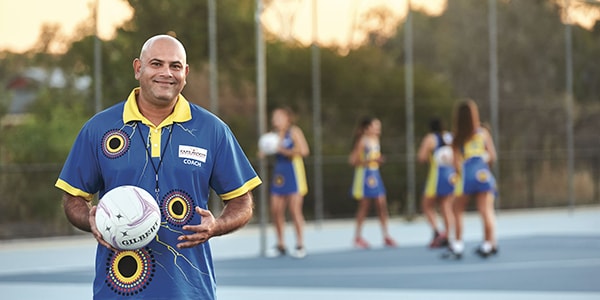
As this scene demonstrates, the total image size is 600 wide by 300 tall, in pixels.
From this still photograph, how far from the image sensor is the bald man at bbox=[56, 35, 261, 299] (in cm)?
455

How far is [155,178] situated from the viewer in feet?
15.0

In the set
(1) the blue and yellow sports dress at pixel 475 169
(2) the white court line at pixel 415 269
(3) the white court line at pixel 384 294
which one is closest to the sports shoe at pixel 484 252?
(2) the white court line at pixel 415 269

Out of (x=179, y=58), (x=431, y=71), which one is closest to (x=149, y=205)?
(x=179, y=58)

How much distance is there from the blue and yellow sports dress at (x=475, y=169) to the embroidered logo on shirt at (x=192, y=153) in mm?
9323

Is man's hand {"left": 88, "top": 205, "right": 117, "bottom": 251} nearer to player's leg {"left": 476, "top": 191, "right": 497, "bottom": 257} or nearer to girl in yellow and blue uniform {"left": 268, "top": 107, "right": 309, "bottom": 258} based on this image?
player's leg {"left": 476, "top": 191, "right": 497, "bottom": 257}

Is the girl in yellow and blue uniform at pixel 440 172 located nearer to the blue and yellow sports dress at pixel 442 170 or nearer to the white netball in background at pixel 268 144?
the blue and yellow sports dress at pixel 442 170

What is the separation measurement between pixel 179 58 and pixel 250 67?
13458 mm

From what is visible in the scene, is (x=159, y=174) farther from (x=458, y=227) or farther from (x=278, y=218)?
(x=278, y=218)

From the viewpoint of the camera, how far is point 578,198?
2350cm

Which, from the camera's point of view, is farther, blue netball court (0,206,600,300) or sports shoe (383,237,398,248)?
sports shoe (383,237,398,248)

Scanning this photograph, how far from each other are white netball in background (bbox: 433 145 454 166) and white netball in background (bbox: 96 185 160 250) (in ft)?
36.0

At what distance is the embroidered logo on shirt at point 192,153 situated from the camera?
4605mm

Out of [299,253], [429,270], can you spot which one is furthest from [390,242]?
[429,270]

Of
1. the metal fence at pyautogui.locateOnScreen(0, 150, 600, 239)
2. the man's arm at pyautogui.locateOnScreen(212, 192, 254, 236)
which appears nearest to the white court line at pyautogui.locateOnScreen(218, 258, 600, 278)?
the metal fence at pyautogui.locateOnScreen(0, 150, 600, 239)
